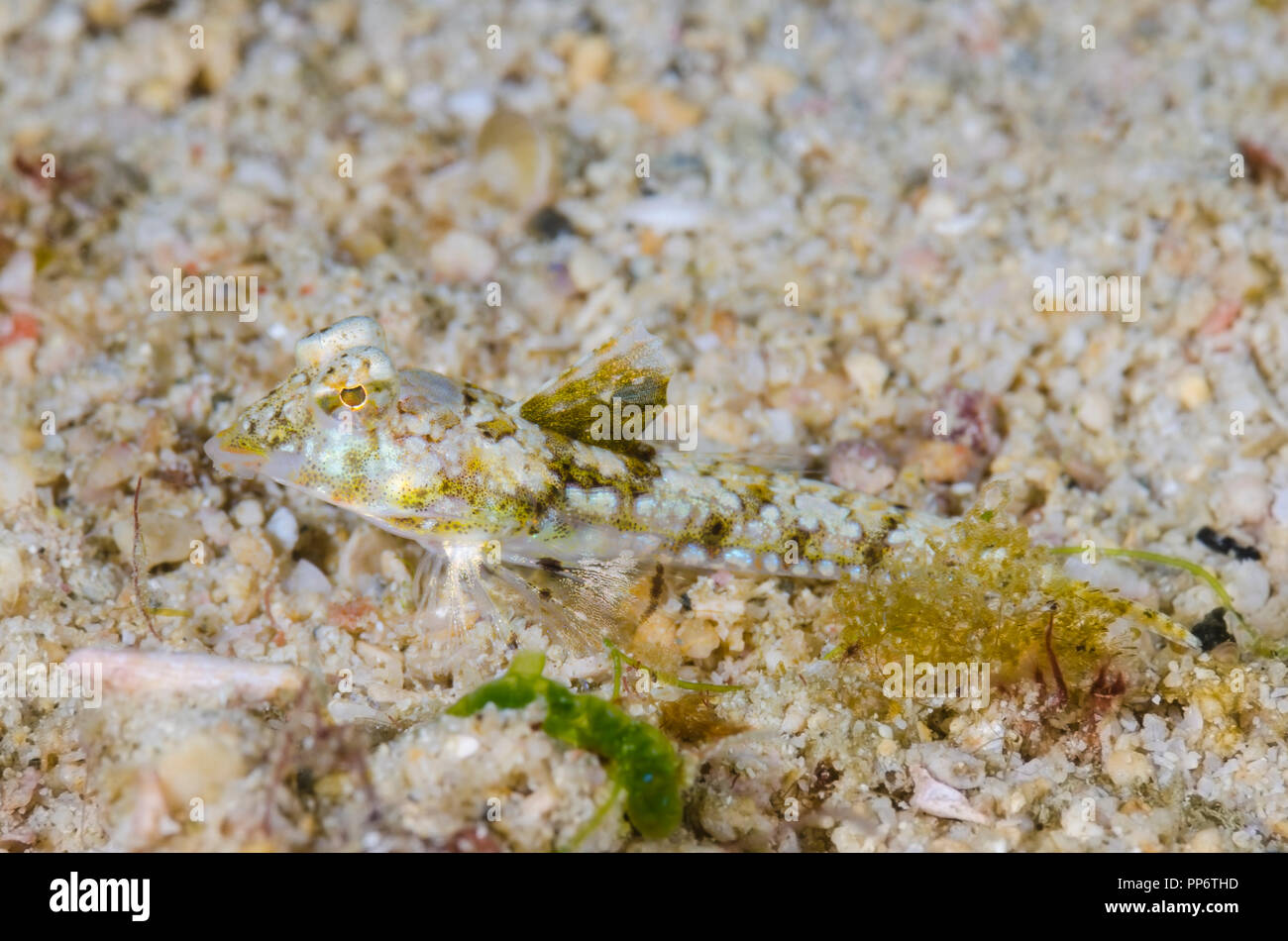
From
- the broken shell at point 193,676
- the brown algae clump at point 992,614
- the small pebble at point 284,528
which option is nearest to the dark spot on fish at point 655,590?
the brown algae clump at point 992,614

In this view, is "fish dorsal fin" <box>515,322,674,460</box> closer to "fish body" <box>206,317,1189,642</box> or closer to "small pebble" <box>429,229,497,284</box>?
"fish body" <box>206,317,1189,642</box>

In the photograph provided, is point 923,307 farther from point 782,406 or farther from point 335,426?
point 335,426

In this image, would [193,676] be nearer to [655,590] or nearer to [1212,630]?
[655,590]

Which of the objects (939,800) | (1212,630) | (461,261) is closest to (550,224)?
(461,261)

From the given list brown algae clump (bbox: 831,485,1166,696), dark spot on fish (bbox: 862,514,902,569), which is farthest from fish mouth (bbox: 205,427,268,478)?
dark spot on fish (bbox: 862,514,902,569)

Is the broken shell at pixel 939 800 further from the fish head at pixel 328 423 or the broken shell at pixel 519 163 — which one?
the broken shell at pixel 519 163
